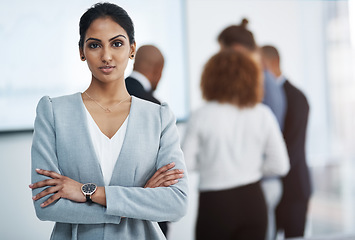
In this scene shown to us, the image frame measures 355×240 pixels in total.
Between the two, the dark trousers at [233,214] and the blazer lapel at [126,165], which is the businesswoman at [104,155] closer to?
the blazer lapel at [126,165]

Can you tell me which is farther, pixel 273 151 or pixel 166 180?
pixel 273 151

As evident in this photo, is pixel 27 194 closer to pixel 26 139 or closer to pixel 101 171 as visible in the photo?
pixel 26 139

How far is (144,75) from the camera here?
1.30 meters

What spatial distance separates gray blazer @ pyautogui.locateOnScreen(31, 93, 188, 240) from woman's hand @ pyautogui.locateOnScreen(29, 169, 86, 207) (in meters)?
0.01

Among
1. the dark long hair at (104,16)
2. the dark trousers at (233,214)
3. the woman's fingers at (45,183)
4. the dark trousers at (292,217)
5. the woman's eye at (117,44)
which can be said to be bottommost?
the dark trousers at (292,217)

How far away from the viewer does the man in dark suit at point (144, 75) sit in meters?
1.20

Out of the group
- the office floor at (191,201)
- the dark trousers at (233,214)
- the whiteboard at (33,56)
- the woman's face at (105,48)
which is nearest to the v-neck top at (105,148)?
the woman's face at (105,48)

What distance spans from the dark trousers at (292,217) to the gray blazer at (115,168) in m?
1.58

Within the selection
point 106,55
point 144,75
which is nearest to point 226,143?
point 144,75

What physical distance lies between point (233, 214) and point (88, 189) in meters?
1.08

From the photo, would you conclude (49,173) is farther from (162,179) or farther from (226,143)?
(226,143)

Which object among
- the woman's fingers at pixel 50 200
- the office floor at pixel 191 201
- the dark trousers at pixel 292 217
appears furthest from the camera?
the dark trousers at pixel 292 217

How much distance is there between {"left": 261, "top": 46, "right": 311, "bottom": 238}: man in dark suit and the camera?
7.80 feet

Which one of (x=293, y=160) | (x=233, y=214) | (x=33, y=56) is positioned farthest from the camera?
(x=293, y=160)
